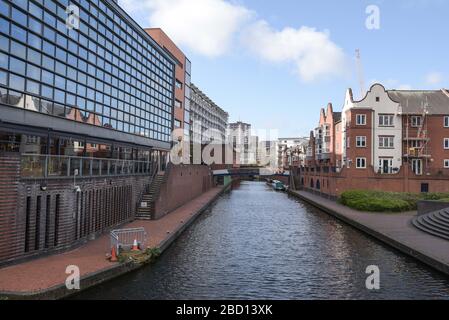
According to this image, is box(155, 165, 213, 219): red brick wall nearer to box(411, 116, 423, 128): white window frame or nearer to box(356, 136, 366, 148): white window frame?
box(356, 136, 366, 148): white window frame

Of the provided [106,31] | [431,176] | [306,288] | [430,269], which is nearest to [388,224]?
[430,269]

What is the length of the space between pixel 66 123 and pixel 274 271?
16.2 m

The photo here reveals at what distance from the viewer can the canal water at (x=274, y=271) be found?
16.5 meters

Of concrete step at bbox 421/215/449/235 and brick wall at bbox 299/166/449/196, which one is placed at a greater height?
brick wall at bbox 299/166/449/196

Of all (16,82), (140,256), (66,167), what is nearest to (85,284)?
(140,256)

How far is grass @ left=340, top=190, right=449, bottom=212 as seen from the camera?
134 feet

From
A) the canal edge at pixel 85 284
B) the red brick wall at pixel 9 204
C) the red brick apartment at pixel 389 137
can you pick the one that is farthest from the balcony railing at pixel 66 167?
the red brick apartment at pixel 389 137

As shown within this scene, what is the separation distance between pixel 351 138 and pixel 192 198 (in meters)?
23.8

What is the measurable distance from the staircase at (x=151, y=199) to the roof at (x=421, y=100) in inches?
1426

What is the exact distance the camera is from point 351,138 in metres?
55.4

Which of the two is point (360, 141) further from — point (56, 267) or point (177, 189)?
point (56, 267)

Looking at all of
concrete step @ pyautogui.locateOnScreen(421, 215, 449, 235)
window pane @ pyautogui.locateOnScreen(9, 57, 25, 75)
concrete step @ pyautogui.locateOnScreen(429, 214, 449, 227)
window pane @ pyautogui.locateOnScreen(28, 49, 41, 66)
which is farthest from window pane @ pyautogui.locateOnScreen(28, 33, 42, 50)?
concrete step @ pyautogui.locateOnScreen(429, 214, 449, 227)

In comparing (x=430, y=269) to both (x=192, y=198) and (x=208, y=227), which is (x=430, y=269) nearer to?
(x=208, y=227)

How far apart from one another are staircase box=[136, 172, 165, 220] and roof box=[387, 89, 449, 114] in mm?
36217
